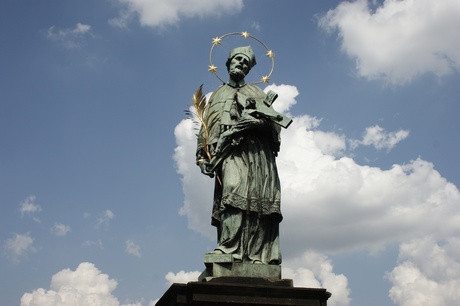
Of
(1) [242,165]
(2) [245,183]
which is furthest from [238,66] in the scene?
(2) [245,183]

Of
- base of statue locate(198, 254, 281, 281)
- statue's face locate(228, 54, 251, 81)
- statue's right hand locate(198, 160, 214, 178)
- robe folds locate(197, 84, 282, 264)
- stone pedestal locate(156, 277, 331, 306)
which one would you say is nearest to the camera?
stone pedestal locate(156, 277, 331, 306)

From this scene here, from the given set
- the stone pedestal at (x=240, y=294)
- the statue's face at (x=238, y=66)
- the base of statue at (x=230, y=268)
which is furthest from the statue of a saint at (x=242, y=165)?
the stone pedestal at (x=240, y=294)

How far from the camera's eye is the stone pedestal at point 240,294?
1100 cm

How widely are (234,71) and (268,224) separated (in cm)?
363

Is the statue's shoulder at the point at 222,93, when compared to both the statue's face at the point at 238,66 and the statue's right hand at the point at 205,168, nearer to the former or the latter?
the statue's face at the point at 238,66

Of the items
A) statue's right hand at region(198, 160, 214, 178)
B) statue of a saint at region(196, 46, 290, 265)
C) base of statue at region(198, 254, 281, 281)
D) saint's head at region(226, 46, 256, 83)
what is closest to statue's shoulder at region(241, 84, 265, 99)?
statue of a saint at region(196, 46, 290, 265)

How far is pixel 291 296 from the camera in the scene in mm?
11383

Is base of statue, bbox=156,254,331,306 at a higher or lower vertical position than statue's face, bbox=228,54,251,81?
lower

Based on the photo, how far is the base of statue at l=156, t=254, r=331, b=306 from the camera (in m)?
11.0

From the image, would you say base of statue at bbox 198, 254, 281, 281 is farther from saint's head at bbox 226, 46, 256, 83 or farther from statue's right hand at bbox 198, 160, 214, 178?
saint's head at bbox 226, 46, 256, 83

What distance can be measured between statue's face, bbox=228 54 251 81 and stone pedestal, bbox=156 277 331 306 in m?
4.81

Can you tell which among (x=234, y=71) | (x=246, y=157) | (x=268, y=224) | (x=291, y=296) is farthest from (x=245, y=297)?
(x=234, y=71)

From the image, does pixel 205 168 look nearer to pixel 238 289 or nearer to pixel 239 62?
pixel 239 62

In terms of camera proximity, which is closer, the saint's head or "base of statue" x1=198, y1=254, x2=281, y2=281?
"base of statue" x1=198, y1=254, x2=281, y2=281
